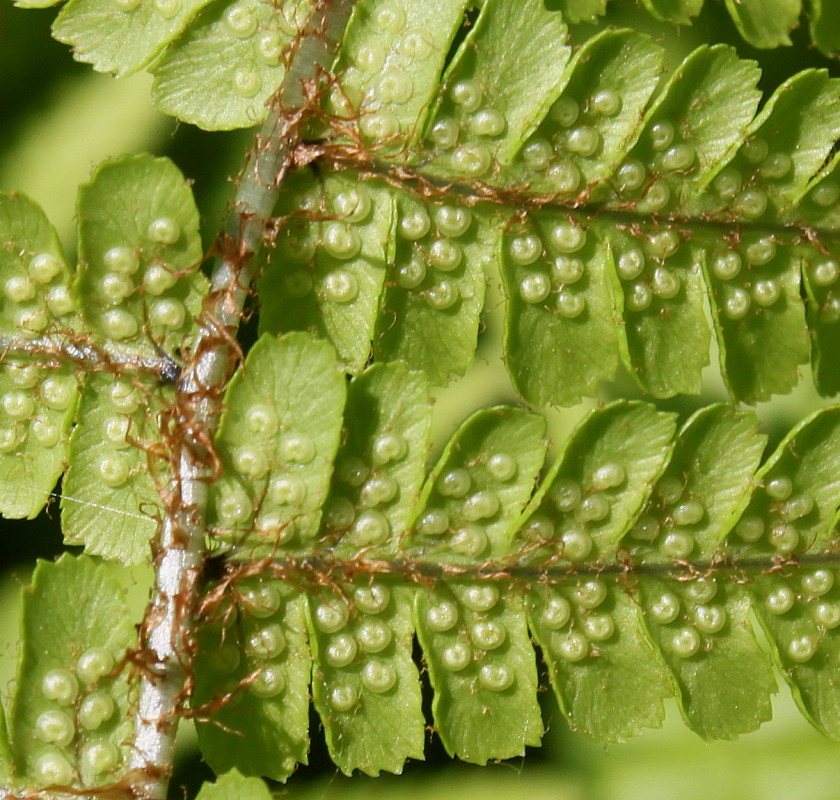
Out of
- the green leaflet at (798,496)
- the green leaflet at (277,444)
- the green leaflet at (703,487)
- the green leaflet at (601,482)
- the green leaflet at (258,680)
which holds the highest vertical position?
the green leaflet at (277,444)

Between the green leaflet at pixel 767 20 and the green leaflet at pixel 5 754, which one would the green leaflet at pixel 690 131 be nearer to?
the green leaflet at pixel 767 20

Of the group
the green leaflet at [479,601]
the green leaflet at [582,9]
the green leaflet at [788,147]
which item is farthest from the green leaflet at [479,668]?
the green leaflet at [582,9]

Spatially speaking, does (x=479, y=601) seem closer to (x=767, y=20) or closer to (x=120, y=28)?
(x=120, y=28)

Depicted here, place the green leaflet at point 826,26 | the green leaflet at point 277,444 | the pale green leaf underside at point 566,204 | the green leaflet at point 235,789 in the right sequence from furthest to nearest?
the green leaflet at point 826,26
the pale green leaf underside at point 566,204
the green leaflet at point 277,444
the green leaflet at point 235,789

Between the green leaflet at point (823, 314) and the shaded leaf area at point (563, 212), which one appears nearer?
the shaded leaf area at point (563, 212)

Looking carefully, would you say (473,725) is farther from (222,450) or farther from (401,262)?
(401,262)

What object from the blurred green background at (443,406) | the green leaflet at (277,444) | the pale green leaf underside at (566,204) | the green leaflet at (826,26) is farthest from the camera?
the blurred green background at (443,406)
